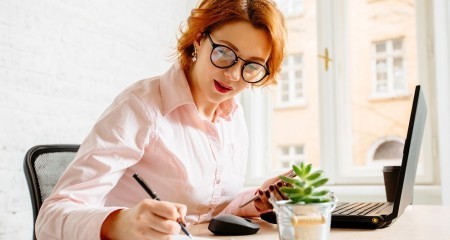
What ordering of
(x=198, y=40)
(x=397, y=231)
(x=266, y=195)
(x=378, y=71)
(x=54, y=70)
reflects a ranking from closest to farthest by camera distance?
1. (x=397, y=231)
2. (x=266, y=195)
3. (x=198, y=40)
4. (x=54, y=70)
5. (x=378, y=71)

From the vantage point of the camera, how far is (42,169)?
1.39 m

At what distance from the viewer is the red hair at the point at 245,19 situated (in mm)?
1223

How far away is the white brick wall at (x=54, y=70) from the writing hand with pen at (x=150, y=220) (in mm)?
943

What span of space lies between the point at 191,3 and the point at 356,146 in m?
1.48

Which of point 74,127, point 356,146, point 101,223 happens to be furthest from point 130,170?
point 356,146

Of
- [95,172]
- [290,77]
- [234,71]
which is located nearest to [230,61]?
[234,71]

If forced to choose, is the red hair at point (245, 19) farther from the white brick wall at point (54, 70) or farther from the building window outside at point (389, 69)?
the building window outside at point (389, 69)

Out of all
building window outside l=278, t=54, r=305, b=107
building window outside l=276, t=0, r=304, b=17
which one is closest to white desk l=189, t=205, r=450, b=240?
building window outside l=278, t=54, r=305, b=107

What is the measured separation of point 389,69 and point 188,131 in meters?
2.15

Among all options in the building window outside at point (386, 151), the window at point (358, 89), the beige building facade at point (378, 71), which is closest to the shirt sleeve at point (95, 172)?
the window at point (358, 89)

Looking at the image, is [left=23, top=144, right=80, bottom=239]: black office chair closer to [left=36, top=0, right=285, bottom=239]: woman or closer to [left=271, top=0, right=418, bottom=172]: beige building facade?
[left=36, top=0, right=285, bottom=239]: woman

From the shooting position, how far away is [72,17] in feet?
7.61

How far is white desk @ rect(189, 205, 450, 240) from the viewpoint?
912 mm

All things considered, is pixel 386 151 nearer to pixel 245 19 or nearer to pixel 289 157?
pixel 289 157
